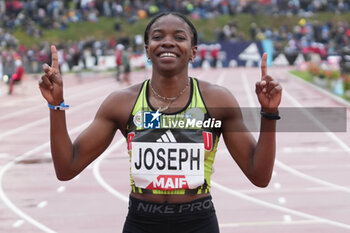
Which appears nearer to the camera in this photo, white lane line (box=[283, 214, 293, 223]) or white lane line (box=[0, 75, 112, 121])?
white lane line (box=[283, 214, 293, 223])

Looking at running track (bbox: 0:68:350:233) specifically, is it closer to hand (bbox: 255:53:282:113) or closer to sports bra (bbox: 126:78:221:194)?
sports bra (bbox: 126:78:221:194)

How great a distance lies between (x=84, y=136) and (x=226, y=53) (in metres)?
50.4

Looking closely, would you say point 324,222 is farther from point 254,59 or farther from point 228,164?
point 254,59

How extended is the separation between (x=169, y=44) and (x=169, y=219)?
0.85m

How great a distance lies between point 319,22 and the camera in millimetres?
58000

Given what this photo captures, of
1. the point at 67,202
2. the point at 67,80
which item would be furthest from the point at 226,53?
the point at 67,202

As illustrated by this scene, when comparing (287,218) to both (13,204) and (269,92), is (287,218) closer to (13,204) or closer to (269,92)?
(13,204)

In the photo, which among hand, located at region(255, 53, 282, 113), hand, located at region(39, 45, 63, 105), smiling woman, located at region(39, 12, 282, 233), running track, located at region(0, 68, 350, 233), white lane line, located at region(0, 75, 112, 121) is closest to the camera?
hand, located at region(255, 53, 282, 113)

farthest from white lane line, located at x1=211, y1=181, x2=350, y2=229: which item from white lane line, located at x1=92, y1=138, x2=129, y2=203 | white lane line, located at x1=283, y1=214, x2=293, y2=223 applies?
white lane line, located at x1=92, y1=138, x2=129, y2=203

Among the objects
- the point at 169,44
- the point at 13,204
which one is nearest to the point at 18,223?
the point at 13,204

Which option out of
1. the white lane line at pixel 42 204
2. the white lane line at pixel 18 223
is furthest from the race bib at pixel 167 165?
the white lane line at pixel 42 204

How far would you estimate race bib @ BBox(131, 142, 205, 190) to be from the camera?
4.10 m

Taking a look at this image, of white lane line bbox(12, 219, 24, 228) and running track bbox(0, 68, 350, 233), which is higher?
white lane line bbox(12, 219, 24, 228)

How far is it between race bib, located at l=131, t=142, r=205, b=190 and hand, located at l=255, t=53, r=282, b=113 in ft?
1.46
